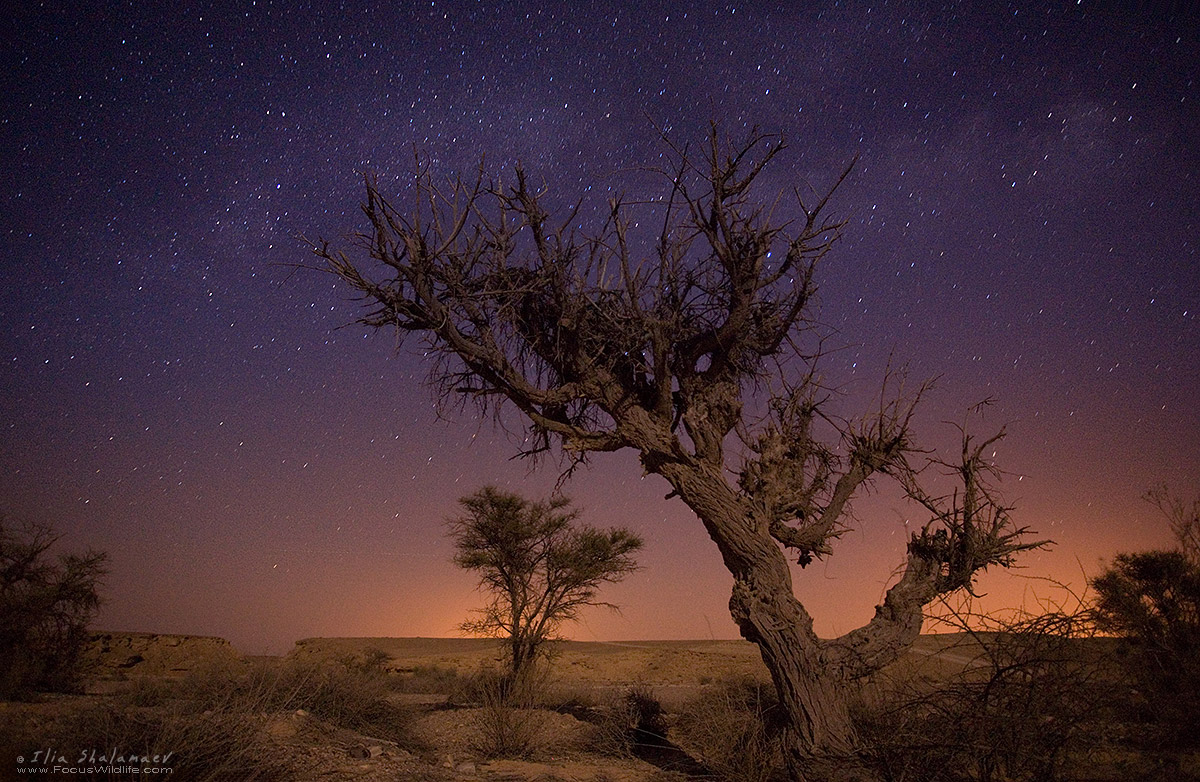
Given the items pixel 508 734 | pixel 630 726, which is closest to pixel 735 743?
pixel 630 726

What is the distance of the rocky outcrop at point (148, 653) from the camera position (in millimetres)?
24909

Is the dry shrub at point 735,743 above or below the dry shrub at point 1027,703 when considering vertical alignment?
below

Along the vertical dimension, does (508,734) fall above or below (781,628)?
below

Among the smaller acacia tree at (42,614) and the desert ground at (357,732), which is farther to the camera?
the smaller acacia tree at (42,614)

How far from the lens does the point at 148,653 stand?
26.9 metres

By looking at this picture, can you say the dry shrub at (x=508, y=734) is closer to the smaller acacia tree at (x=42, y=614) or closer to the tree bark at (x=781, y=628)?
the tree bark at (x=781, y=628)

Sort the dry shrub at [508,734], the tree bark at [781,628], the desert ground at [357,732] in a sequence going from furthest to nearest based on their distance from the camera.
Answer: the dry shrub at [508,734] < the tree bark at [781,628] < the desert ground at [357,732]

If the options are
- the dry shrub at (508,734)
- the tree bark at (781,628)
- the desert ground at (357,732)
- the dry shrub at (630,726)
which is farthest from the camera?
the dry shrub at (630,726)

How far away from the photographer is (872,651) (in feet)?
25.2

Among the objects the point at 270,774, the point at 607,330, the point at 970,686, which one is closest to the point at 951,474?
the point at 970,686

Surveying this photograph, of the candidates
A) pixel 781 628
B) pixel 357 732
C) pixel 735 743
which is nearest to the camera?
pixel 781 628

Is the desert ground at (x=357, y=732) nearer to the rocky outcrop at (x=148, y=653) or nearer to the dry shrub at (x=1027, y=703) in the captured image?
the dry shrub at (x=1027, y=703)

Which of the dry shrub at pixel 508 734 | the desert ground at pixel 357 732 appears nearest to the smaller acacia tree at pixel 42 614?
the desert ground at pixel 357 732

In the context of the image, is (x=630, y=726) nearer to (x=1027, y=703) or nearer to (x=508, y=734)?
(x=508, y=734)
